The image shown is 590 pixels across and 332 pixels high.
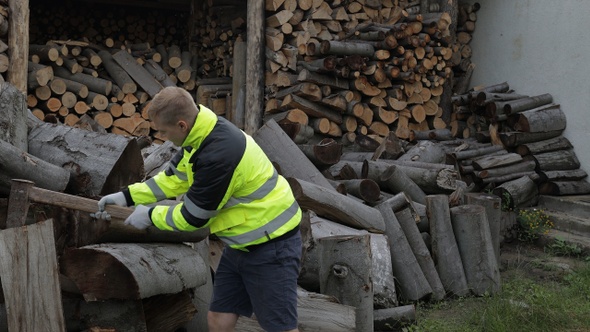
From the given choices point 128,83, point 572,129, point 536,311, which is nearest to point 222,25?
point 128,83

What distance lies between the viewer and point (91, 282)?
11.9ft

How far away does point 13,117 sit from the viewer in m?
4.88

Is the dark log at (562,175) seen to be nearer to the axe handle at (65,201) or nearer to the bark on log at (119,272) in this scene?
the bark on log at (119,272)

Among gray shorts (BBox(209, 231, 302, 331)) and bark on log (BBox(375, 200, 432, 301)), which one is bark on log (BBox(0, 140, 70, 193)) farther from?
bark on log (BBox(375, 200, 432, 301))

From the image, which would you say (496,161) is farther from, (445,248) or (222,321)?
(222,321)

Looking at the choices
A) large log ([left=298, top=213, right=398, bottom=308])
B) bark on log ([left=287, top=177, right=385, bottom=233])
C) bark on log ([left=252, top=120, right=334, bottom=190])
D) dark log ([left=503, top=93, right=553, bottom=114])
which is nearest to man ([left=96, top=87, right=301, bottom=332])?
large log ([left=298, top=213, right=398, bottom=308])

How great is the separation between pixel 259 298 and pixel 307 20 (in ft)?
19.4

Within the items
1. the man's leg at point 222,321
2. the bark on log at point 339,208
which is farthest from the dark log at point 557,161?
the man's leg at point 222,321

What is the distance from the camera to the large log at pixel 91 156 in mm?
4785

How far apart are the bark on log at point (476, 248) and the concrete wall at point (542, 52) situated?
3066mm

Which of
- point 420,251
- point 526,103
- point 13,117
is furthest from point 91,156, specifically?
point 526,103

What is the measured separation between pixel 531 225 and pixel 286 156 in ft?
9.81

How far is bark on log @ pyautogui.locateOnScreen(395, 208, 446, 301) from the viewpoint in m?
5.74

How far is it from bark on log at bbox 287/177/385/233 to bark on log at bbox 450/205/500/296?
0.77 m
